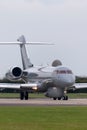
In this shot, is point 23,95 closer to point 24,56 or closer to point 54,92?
point 54,92

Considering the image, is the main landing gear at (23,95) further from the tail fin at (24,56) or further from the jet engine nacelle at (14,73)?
the tail fin at (24,56)

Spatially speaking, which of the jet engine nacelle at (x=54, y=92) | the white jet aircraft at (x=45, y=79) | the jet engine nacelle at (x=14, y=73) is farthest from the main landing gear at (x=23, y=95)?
the jet engine nacelle at (x=14, y=73)

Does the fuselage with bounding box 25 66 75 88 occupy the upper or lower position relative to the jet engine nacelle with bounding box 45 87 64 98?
upper

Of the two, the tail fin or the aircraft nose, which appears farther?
the tail fin

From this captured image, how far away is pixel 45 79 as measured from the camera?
237ft

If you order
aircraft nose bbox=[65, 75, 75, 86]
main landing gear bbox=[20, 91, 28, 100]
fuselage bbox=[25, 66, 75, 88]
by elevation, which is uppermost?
fuselage bbox=[25, 66, 75, 88]

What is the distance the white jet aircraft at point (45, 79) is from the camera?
227 ft

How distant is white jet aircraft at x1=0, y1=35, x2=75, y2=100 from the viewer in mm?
69194
